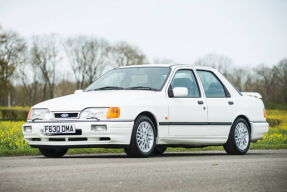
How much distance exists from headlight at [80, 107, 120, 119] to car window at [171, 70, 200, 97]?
5.93ft

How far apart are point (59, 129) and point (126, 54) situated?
67.9 m

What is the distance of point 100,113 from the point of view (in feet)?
28.3

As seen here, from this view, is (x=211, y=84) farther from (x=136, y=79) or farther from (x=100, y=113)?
(x=100, y=113)

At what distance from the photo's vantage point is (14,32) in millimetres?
65125

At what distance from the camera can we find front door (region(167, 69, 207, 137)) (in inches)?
381

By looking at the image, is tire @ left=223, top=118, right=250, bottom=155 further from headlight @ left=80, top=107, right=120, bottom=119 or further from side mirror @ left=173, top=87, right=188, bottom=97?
headlight @ left=80, top=107, right=120, bottom=119

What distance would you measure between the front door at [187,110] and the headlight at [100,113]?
135 cm

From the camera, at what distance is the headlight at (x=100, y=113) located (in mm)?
8594

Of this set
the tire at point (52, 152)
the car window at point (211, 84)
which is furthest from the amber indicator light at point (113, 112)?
the car window at point (211, 84)

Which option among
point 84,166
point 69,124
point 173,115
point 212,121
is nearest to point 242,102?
point 212,121

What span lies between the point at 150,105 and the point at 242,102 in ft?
9.65

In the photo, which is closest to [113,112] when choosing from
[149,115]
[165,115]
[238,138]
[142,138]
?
[142,138]

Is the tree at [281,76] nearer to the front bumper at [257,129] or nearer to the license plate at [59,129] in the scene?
the front bumper at [257,129]

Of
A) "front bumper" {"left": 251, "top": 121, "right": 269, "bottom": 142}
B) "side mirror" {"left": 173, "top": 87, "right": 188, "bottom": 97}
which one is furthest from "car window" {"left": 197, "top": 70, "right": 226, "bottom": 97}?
"side mirror" {"left": 173, "top": 87, "right": 188, "bottom": 97}
